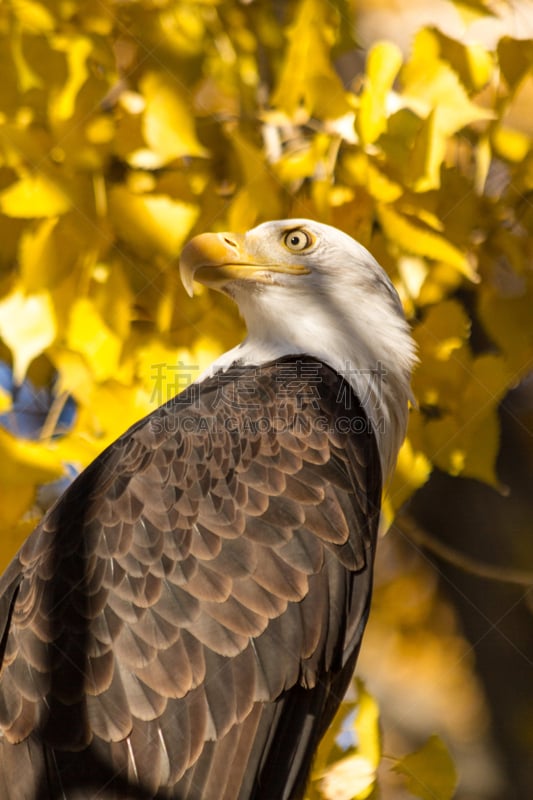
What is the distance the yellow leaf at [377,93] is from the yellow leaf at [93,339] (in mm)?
845

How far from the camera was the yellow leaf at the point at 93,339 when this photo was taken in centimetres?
277

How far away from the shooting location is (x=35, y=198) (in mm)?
2658

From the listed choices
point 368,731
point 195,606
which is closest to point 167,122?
point 195,606

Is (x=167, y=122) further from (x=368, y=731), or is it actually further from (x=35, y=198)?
(x=368, y=731)

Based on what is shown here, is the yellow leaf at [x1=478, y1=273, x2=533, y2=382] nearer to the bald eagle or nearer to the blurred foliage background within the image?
the blurred foliage background

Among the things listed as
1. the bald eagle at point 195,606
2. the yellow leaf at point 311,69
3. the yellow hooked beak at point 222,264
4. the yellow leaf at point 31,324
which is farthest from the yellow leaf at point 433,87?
the yellow leaf at point 31,324

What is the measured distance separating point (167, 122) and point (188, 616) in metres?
1.28

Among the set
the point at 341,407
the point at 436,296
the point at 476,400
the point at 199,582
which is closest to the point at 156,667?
the point at 199,582

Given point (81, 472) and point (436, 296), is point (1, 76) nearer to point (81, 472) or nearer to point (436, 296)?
point (81, 472)

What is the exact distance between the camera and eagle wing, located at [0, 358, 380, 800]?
7.46 feet

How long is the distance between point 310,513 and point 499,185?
128 cm

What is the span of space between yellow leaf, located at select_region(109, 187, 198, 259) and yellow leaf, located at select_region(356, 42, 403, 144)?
507 millimetres

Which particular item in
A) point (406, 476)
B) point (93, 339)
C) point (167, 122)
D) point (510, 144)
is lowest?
point (406, 476)

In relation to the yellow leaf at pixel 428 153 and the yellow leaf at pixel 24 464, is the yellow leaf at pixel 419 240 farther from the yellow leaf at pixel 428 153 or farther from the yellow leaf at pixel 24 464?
the yellow leaf at pixel 24 464
